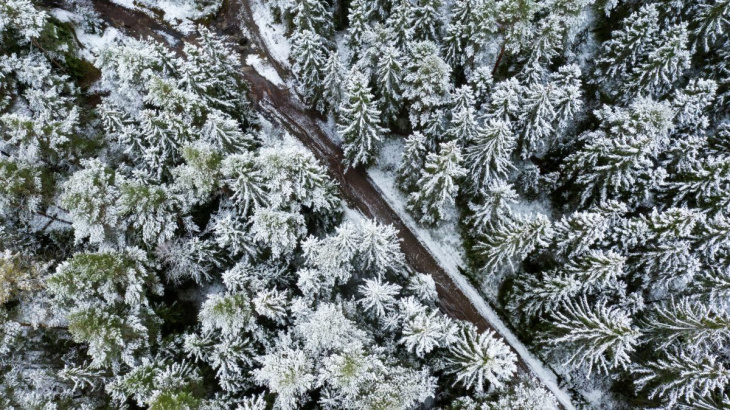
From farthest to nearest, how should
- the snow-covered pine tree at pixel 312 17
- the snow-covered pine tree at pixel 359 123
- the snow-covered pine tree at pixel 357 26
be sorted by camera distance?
1. the snow-covered pine tree at pixel 312 17
2. the snow-covered pine tree at pixel 357 26
3. the snow-covered pine tree at pixel 359 123

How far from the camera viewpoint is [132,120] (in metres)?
27.1

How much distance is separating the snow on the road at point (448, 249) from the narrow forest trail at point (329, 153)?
0.24 ft

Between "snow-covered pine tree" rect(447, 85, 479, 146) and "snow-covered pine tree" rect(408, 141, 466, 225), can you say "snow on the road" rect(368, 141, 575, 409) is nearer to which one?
"snow-covered pine tree" rect(408, 141, 466, 225)

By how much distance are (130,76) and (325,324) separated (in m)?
19.8

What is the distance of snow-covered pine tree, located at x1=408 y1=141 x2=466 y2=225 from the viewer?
2381 centimetres

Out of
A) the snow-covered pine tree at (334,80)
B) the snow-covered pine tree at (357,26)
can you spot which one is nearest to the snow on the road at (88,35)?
the snow-covered pine tree at (334,80)

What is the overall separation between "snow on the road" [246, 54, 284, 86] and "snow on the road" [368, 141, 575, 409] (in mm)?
12572

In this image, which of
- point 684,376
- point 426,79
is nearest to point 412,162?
point 426,79

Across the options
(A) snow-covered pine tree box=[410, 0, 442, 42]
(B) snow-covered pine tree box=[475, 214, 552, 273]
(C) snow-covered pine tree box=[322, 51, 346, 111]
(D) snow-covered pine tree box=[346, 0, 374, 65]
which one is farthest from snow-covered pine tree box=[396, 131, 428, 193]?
(D) snow-covered pine tree box=[346, 0, 374, 65]

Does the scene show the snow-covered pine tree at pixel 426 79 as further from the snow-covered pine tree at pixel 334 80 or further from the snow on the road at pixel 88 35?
the snow on the road at pixel 88 35

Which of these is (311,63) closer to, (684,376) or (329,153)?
(329,153)

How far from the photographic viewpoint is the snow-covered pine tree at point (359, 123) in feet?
84.4

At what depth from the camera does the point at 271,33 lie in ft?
126

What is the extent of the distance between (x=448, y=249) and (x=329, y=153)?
13294 mm
